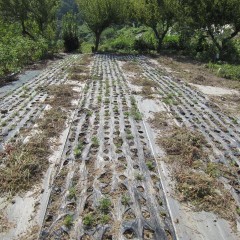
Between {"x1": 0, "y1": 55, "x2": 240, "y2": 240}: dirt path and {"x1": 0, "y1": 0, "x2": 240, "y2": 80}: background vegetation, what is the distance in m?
5.36

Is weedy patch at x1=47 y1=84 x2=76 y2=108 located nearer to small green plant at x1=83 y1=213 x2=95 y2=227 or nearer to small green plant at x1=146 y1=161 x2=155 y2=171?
small green plant at x1=146 y1=161 x2=155 y2=171

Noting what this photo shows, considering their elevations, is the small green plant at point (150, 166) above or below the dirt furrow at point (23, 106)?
above

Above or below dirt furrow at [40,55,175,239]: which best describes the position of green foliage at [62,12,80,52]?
below

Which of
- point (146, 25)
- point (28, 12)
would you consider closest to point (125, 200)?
point (28, 12)

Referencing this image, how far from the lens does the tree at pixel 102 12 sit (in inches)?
667

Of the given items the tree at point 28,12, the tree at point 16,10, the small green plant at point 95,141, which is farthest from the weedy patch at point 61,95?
the tree at point 16,10

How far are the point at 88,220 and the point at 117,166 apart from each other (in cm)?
104

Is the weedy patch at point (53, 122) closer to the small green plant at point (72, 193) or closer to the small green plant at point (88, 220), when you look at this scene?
the small green plant at point (72, 193)

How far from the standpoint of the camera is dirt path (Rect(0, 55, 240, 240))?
2.64 metres

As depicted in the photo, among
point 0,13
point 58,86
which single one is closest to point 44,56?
point 0,13

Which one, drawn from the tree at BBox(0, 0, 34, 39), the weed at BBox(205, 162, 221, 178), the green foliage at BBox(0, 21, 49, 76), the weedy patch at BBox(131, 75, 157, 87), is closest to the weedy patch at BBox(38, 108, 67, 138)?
the weed at BBox(205, 162, 221, 178)

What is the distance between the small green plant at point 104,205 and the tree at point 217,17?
12432 millimetres

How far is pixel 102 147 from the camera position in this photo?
406 cm

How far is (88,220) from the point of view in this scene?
2654 millimetres
